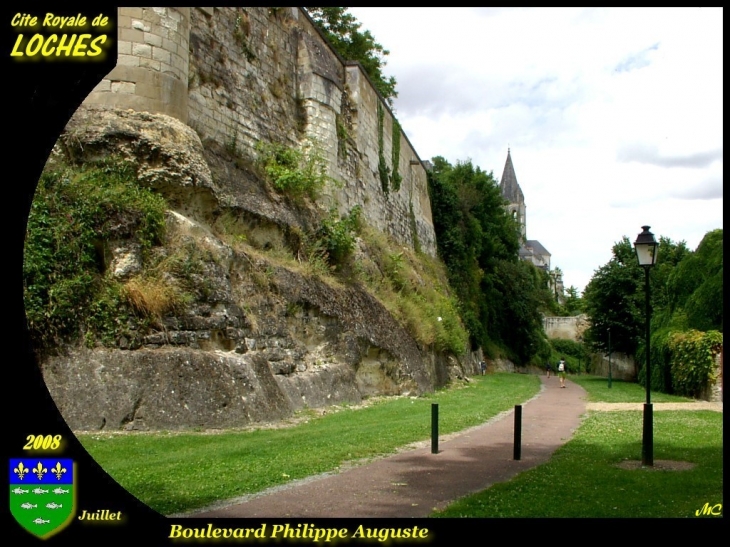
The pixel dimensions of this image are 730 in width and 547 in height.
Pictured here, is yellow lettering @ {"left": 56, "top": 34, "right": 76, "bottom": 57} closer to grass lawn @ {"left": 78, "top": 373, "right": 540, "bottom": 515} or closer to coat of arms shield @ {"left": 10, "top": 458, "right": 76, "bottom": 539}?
coat of arms shield @ {"left": 10, "top": 458, "right": 76, "bottom": 539}

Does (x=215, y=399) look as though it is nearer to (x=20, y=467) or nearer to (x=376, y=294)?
(x=20, y=467)

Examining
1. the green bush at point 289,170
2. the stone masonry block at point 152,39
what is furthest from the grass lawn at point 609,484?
the stone masonry block at point 152,39

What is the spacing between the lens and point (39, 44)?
13.6 feet

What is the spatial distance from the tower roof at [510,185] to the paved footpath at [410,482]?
118007mm

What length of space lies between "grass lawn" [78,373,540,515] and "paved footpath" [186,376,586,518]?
0.36 m

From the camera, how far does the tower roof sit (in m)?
126

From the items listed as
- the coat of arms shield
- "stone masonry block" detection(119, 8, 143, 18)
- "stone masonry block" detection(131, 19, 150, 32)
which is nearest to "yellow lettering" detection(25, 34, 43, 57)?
the coat of arms shield

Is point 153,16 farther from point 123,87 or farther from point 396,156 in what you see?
point 396,156

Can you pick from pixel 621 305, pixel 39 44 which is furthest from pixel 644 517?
pixel 621 305

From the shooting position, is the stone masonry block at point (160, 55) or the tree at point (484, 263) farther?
the tree at point (484, 263)

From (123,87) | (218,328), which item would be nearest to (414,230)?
(123,87)

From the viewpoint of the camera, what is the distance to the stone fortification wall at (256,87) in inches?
485

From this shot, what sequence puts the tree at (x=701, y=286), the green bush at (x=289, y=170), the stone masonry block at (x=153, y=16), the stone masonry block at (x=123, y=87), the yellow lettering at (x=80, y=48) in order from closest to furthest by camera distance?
the yellow lettering at (x=80, y=48), the stone masonry block at (x=123, y=87), the stone masonry block at (x=153, y=16), the green bush at (x=289, y=170), the tree at (x=701, y=286)

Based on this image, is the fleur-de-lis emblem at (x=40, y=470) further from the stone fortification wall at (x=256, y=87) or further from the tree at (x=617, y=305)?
the tree at (x=617, y=305)
